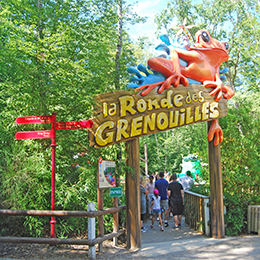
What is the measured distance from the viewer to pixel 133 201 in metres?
6.16

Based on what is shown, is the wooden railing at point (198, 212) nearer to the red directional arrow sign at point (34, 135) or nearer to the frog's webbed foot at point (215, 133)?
the frog's webbed foot at point (215, 133)

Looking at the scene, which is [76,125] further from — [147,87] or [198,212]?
[198,212]

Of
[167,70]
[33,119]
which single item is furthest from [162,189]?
[33,119]

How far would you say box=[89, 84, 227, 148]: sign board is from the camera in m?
5.80

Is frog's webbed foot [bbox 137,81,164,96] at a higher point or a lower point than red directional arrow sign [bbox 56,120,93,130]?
higher

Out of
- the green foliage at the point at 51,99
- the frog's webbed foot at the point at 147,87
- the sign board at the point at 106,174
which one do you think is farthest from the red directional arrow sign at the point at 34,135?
the frog's webbed foot at the point at 147,87

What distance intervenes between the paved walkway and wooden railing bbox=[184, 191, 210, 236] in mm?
296

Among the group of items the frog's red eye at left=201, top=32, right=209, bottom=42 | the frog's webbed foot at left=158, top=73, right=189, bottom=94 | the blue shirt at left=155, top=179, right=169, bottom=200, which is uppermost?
the frog's red eye at left=201, top=32, right=209, bottom=42

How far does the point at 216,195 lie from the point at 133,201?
7.74 ft

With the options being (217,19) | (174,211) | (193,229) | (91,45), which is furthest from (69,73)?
(217,19)

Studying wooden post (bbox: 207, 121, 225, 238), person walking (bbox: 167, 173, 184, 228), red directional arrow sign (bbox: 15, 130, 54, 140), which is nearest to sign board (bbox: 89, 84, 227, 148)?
red directional arrow sign (bbox: 15, 130, 54, 140)

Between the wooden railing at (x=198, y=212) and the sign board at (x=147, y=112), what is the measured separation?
2.28m

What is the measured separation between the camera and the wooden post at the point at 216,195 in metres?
7.06

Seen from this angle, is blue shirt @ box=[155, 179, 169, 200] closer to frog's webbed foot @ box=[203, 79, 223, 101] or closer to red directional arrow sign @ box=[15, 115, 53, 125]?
frog's webbed foot @ box=[203, 79, 223, 101]
